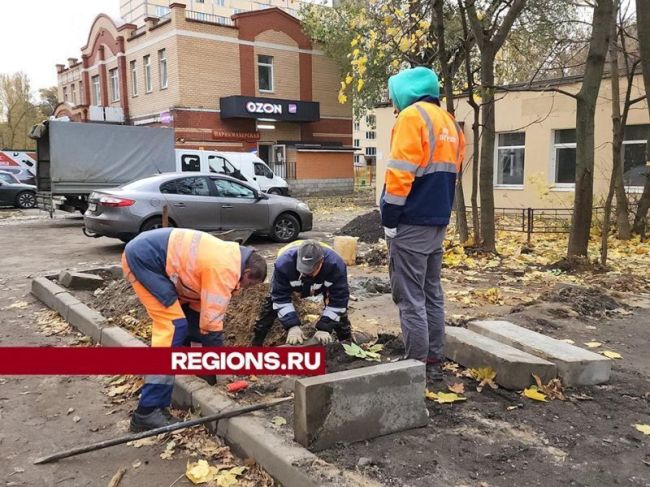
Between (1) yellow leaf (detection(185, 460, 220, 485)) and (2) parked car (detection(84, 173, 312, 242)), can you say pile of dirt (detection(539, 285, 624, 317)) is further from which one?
(2) parked car (detection(84, 173, 312, 242))

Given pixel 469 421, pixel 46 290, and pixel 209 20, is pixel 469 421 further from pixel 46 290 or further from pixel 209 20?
pixel 209 20

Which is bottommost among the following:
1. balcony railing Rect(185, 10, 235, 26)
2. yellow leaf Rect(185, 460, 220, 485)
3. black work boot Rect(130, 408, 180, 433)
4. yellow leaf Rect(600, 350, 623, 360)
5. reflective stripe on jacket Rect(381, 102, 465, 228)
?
yellow leaf Rect(185, 460, 220, 485)

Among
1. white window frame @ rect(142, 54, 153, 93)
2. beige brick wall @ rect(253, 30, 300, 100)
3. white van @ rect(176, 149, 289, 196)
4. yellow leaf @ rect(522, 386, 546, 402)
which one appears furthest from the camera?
beige brick wall @ rect(253, 30, 300, 100)

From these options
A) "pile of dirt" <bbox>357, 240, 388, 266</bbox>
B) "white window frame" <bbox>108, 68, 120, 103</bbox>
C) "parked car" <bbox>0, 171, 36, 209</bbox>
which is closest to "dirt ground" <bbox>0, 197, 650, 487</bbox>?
"pile of dirt" <bbox>357, 240, 388, 266</bbox>

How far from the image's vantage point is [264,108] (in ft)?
93.5

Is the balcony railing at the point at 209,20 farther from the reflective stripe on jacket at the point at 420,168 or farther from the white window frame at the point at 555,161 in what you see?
the reflective stripe on jacket at the point at 420,168

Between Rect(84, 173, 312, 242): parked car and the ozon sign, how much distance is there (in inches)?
661

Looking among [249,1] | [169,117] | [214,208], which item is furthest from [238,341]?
[249,1]

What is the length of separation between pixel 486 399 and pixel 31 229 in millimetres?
15280

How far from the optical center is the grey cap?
13.6 ft

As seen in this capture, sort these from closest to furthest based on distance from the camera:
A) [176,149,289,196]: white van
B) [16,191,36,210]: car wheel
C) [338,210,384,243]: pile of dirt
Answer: [338,210,384,243]: pile of dirt < [176,149,289,196]: white van < [16,191,36,210]: car wheel

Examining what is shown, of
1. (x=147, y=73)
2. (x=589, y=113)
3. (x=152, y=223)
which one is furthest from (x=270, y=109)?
(x=589, y=113)

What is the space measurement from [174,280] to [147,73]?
28561 mm

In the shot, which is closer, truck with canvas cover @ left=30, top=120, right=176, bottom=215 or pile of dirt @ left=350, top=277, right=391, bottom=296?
pile of dirt @ left=350, top=277, right=391, bottom=296
